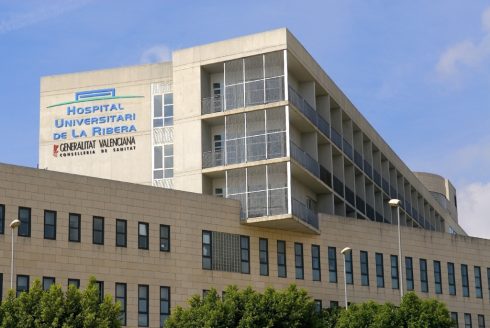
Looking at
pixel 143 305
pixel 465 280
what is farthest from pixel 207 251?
pixel 465 280

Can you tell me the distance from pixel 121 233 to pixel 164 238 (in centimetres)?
279

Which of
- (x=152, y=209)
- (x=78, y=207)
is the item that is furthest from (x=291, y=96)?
(x=78, y=207)

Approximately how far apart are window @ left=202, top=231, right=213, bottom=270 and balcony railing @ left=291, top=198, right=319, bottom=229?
5114 mm

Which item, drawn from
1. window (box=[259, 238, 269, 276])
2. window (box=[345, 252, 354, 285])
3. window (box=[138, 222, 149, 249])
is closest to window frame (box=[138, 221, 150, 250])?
window (box=[138, 222, 149, 249])

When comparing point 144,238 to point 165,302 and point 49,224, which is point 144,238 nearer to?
point 165,302

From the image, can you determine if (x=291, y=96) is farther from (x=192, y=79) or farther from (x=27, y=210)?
(x=27, y=210)

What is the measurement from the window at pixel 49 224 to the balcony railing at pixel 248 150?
12988mm

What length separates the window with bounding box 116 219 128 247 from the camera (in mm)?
57594

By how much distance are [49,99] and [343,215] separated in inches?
811

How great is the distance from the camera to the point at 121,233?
190 ft

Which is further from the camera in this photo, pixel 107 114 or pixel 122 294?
pixel 107 114

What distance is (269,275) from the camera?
64.0m

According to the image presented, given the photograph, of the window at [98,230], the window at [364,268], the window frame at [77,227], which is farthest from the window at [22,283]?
the window at [364,268]

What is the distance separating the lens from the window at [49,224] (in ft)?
180
